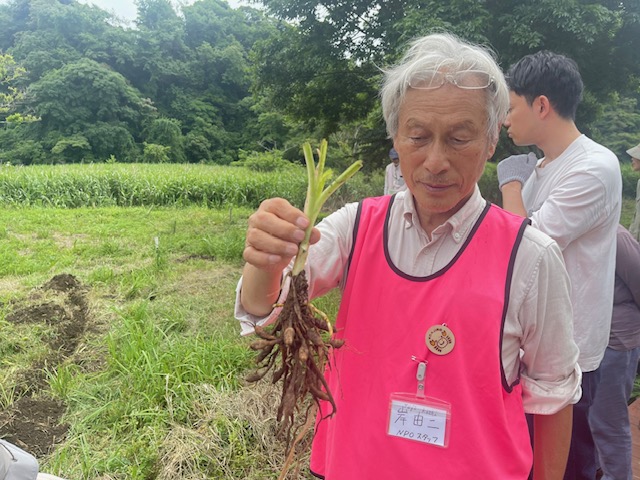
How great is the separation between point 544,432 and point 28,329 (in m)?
4.06

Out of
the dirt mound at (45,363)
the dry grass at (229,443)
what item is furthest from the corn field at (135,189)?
the dry grass at (229,443)

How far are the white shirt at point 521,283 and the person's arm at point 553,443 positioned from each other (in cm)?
9

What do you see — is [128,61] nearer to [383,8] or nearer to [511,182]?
[383,8]

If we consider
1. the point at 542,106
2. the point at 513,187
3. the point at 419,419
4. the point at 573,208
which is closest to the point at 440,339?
the point at 419,419

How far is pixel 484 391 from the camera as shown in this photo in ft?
3.15

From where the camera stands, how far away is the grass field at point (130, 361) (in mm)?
2330

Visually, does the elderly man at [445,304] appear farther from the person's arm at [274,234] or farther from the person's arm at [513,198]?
the person's arm at [513,198]

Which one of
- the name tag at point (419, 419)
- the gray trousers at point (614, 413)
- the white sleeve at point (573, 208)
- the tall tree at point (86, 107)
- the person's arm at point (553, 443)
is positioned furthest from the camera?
the tall tree at point (86, 107)

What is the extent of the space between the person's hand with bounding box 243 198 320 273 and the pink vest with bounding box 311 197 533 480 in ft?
0.81

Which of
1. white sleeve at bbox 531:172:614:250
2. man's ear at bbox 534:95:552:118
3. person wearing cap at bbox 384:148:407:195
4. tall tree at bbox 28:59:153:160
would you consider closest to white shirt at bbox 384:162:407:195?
person wearing cap at bbox 384:148:407:195

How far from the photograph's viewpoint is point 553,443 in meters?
1.11

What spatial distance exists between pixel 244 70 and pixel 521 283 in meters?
10.3

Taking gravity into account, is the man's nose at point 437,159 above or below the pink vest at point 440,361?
above

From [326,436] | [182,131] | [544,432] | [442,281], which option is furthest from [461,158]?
[182,131]
